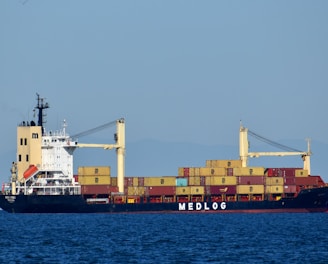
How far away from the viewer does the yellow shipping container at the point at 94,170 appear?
112m

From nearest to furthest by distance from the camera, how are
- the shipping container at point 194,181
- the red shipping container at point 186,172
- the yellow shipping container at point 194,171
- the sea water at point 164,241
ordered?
the sea water at point 164,241
the shipping container at point 194,181
the yellow shipping container at point 194,171
the red shipping container at point 186,172

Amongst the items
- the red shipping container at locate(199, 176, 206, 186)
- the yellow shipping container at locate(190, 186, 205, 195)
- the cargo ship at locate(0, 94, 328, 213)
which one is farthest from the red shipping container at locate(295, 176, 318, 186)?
the yellow shipping container at locate(190, 186, 205, 195)

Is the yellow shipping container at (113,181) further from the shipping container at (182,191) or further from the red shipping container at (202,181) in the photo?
the red shipping container at (202,181)

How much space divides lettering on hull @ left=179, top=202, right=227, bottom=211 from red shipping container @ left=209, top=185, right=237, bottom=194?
1.30 meters

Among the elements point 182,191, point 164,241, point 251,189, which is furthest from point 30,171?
point 164,241

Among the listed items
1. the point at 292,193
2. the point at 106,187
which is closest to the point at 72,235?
Answer: the point at 106,187

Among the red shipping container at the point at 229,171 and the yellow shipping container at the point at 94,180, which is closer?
the yellow shipping container at the point at 94,180

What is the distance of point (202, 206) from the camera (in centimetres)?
11506

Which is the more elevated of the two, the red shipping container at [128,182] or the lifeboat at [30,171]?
the lifeboat at [30,171]

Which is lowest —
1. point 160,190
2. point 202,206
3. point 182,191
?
point 202,206

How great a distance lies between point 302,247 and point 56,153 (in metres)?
52.2

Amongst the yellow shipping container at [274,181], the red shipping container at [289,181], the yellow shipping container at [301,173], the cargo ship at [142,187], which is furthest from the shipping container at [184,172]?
the yellow shipping container at [301,173]

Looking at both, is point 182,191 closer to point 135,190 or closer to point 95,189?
point 135,190

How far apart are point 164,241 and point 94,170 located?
4083 centimetres
